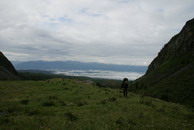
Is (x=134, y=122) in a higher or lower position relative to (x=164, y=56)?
lower

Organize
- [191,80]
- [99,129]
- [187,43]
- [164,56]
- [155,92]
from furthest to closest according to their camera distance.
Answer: [164,56] < [187,43] < [155,92] < [191,80] < [99,129]

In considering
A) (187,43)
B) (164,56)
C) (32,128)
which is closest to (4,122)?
(32,128)

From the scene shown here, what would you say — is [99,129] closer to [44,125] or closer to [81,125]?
[81,125]

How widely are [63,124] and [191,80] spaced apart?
2234 inches

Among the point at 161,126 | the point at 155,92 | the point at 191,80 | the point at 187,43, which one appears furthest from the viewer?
the point at 187,43

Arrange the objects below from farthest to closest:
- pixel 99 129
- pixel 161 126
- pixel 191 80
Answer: pixel 191 80
pixel 161 126
pixel 99 129

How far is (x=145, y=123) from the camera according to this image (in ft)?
51.2

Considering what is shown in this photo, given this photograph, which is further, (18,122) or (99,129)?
(18,122)

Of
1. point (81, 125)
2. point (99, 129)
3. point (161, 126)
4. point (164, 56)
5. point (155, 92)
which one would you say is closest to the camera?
point (99, 129)

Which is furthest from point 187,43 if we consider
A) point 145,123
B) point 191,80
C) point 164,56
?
point 145,123

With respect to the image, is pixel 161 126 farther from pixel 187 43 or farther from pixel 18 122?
pixel 187 43

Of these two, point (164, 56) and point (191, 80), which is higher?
point (164, 56)

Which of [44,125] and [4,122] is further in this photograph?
[4,122]

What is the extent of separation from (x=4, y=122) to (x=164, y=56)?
115 m
